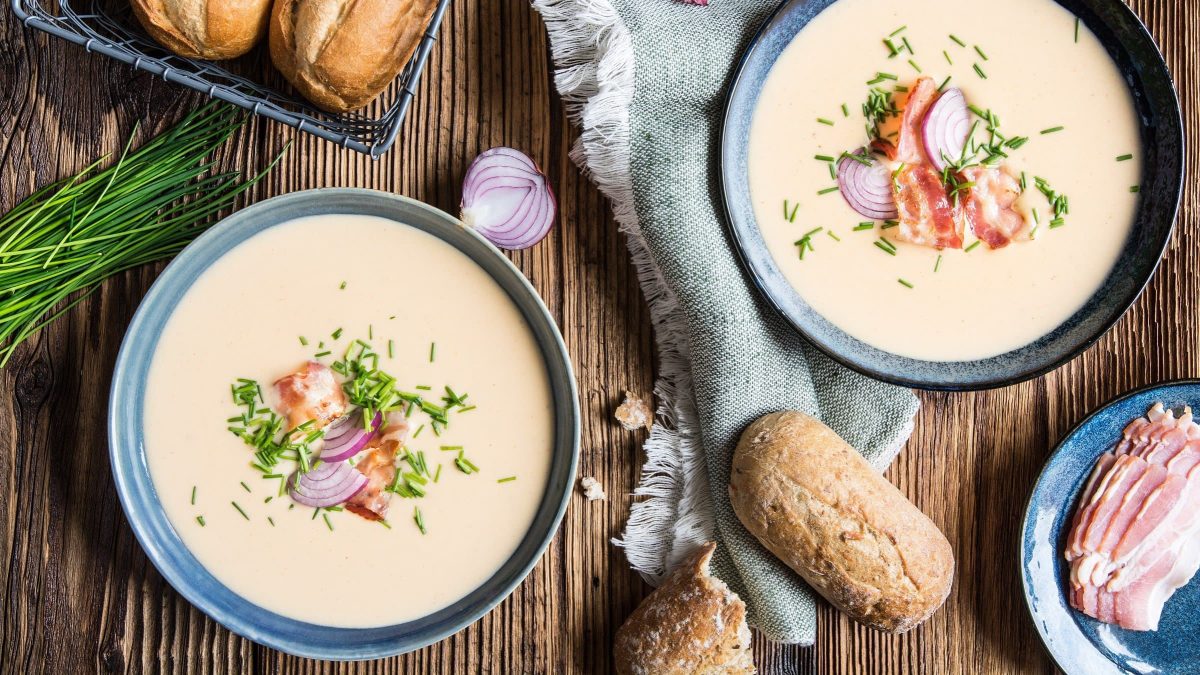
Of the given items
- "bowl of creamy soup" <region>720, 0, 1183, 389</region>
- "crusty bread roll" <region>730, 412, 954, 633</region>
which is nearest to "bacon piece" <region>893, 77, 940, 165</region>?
"bowl of creamy soup" <region>720, 0, 1183, 389</region>

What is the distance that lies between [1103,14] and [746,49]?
85 centimetres

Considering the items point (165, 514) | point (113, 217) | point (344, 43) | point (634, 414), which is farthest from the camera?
point (634, 414)

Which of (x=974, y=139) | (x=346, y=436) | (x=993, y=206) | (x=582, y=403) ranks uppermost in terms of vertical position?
(x=974, y=139)

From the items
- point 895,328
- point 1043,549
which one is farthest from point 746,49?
point 1043,549

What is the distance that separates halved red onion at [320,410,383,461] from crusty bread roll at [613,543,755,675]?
80cm

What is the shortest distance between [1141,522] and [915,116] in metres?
1.15

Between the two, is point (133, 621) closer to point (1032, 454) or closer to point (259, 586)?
point (259, 586)

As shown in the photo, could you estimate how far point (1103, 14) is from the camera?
81.7 inches

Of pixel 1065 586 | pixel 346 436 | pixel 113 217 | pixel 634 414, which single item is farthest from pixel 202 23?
pixel 1065 586

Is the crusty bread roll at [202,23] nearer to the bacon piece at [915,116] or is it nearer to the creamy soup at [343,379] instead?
the creamy soup at [343,379]

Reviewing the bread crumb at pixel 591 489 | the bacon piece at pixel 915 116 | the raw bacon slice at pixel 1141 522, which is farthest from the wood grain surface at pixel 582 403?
the bacon piece at pixel 915 116

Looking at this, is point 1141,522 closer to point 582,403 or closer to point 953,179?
point 953,179

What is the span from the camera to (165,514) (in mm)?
2035

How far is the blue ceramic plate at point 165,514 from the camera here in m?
1.96
